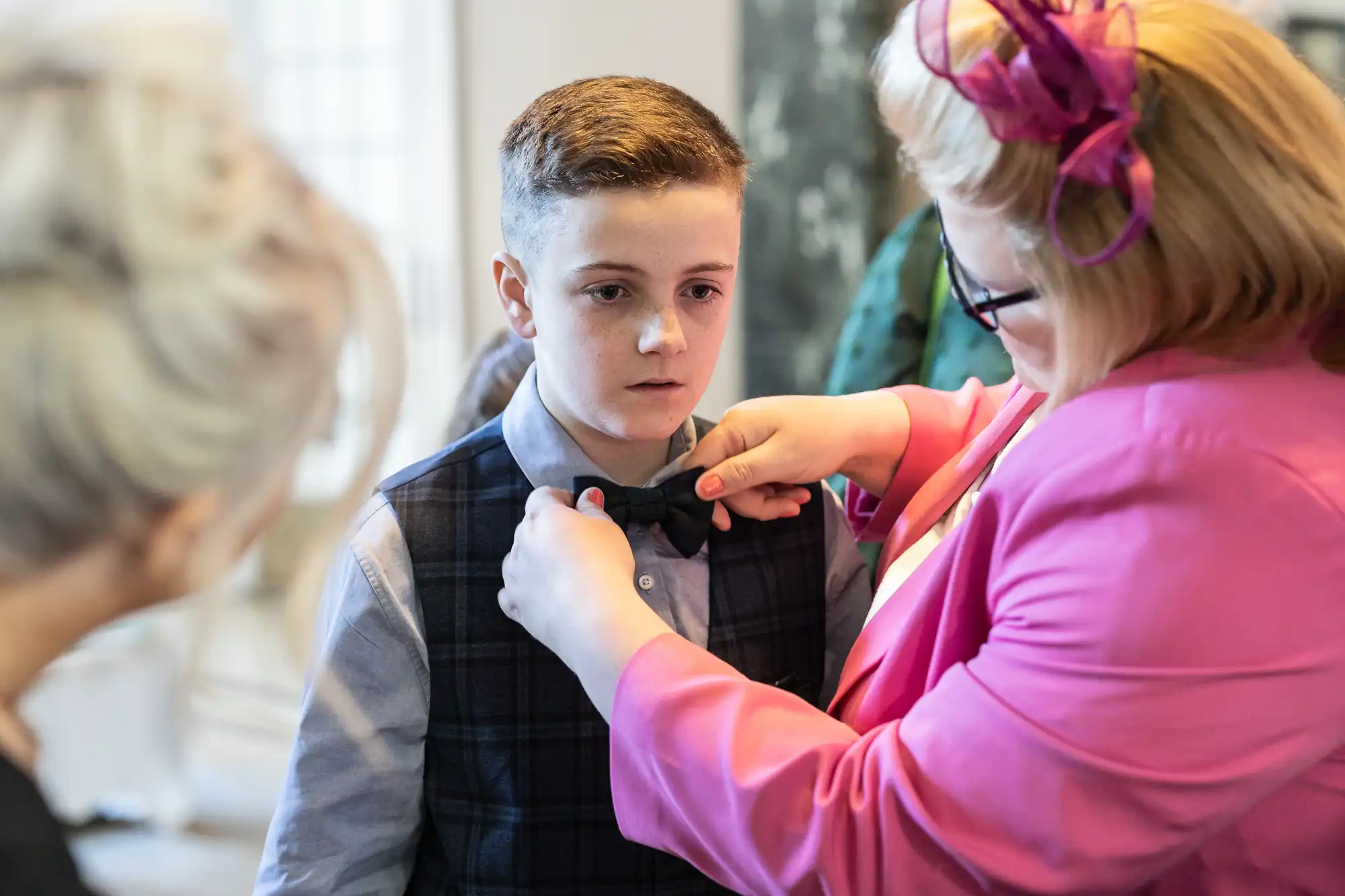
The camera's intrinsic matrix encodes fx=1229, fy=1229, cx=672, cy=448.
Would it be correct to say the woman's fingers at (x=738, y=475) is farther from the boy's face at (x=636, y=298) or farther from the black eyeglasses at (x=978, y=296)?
the black eyeglasses at (x=978, y=296)

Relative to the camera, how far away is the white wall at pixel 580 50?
3438 mm

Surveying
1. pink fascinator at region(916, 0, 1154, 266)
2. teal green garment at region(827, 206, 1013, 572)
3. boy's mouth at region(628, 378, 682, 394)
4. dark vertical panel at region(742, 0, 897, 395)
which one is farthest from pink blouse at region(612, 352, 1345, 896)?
dark vertical panel at region(742, 0, 897, 395)

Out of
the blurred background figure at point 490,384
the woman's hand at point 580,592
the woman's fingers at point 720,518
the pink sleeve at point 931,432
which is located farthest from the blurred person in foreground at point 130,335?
the blurred background figure at point 490,384

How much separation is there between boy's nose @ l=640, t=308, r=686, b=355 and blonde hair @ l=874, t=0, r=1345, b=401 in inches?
10.0

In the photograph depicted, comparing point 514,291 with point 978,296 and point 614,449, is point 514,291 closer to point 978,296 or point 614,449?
point 614,449

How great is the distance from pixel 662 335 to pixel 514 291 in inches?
7.5

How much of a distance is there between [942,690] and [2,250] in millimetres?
657

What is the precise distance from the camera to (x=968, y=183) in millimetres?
889

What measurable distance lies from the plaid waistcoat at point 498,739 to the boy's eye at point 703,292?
252 millimetres

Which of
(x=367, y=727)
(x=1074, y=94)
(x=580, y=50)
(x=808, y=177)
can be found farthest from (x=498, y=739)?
(x=580, y=50)

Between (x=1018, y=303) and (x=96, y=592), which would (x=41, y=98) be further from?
(x=1018, y=303)

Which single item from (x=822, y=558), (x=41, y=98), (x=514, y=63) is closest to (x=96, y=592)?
(x=41, y=98)

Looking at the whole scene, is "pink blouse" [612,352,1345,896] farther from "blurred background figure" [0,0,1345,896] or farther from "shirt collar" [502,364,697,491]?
"blurred background figure" [0,0,1345,896]

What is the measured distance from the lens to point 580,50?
3.46 m
